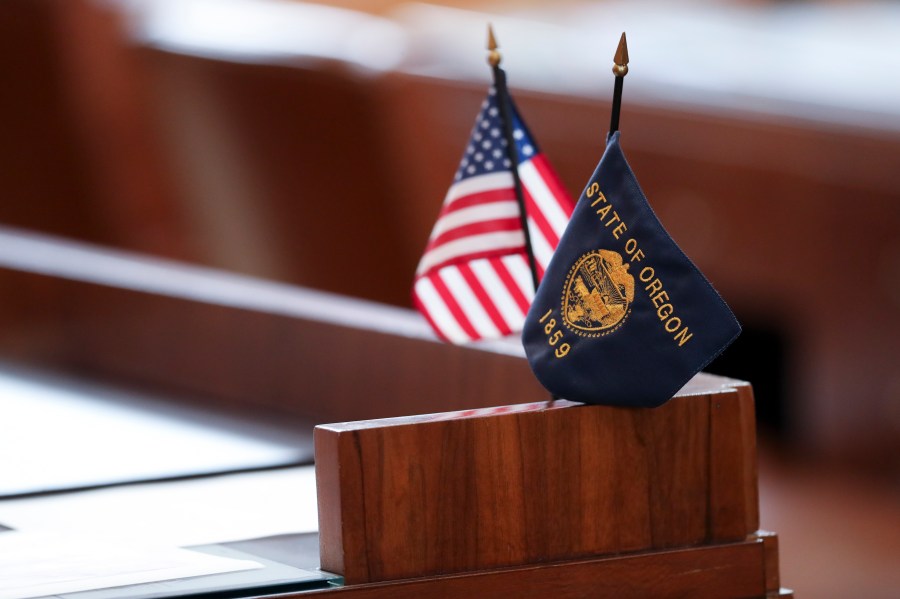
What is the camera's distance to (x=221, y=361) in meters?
2.10

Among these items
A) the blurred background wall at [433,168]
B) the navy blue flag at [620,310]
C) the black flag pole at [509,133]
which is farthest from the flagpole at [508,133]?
the blurred background wall at [433,168]

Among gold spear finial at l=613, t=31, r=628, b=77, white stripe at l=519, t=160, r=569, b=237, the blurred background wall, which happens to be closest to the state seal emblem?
gold spear finial at l=613, t=31, r=628, b=77

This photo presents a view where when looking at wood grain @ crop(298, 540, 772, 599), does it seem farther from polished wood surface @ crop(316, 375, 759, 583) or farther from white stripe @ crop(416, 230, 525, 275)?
white stripe @ crop(416, 230, 525, 275)

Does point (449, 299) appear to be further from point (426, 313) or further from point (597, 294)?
point (597, 294)

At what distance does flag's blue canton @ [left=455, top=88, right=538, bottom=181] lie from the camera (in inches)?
60.5

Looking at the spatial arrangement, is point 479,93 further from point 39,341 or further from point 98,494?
point 98,494

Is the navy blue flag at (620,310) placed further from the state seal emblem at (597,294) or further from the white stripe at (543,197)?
the white stripe at (543,197)

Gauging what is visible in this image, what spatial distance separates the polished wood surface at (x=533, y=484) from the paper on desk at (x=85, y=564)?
117 mm

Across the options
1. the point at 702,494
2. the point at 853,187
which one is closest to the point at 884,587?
the point at 853,187

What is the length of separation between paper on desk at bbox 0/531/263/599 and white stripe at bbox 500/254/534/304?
0.52 m

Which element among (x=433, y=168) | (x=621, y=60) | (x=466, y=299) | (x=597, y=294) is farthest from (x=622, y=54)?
(x=433, y=168)

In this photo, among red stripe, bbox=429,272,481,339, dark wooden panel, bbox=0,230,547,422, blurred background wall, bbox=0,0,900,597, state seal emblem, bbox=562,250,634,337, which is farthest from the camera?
blurred background wall, bbox=0,0,900,597

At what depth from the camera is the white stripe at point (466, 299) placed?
160 cm

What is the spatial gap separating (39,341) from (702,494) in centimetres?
154
